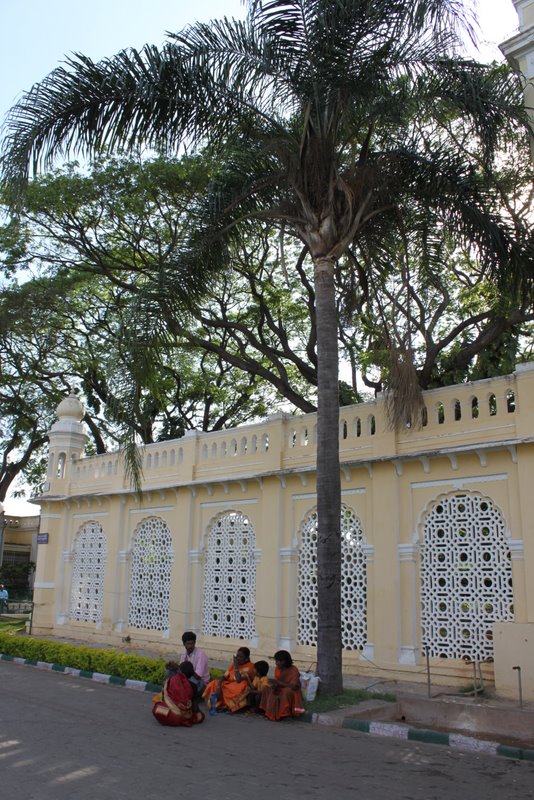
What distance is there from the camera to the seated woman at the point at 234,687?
8945mm

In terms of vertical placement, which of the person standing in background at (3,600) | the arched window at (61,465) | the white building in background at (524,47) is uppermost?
the white building in background at (524,47)

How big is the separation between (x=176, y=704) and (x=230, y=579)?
5.87 meters

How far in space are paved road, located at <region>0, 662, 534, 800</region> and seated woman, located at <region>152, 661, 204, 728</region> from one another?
0.47 ft

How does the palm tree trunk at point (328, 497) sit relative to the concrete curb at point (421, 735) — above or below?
above

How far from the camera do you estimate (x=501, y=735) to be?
26.5ft

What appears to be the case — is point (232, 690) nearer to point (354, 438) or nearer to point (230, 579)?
point (354, 438)

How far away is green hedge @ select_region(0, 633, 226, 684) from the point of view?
1105cm

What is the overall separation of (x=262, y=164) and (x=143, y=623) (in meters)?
9.64

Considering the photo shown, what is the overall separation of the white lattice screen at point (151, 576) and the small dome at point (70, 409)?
4482mm

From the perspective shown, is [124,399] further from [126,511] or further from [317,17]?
[126,511]

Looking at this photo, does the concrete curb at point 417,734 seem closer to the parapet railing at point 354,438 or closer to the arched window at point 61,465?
the parapet railing at point 354,438

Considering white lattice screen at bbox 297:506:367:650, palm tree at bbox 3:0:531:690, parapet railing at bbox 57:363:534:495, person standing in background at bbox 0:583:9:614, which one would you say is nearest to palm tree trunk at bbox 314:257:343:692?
palm tree at bbox 3:0:531:690

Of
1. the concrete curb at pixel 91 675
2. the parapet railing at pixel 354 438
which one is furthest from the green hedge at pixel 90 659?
the parapet railing at pixel 354 438

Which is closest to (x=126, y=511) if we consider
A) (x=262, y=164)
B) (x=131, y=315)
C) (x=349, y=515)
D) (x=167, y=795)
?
(x=349, y=515)
